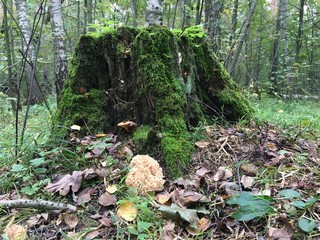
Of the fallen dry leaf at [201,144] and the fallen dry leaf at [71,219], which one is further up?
the fallen dry leaf at [201,144]

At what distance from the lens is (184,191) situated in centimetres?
208

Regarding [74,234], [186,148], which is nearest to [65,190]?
[74,234]

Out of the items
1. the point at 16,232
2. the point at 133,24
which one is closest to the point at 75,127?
the point at 16,232

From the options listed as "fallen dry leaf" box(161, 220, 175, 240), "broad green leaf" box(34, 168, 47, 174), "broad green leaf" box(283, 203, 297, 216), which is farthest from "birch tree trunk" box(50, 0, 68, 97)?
"broad green leaf" box(283, 203, 297, 216)

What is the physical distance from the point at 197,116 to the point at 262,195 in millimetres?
1415

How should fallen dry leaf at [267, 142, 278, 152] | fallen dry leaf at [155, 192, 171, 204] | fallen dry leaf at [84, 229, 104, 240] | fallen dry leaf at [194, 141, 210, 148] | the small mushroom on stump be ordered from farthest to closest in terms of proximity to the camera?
the small mushroom on stump
fallen dry leaf at [194, 141, 210, 148]
fallen dry leaf at [267, 142, 278, 152]
fallen dry leaf at [155, 192, 171, 204]
fallen dry leaf at [84, 229, 104, 240]

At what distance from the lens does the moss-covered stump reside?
2855 mm

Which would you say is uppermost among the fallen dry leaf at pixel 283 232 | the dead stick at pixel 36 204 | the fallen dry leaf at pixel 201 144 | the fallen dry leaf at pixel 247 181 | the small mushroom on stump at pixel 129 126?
the small mushroom on stump at pixel 129 126

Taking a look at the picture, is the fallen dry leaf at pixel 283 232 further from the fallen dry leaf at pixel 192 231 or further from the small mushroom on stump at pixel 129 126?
the small mushroom on stump at pixel 129 126

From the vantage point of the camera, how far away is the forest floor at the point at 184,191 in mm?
1758

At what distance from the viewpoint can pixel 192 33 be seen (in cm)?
348

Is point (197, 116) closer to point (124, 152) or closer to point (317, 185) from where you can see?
point (124, 152)

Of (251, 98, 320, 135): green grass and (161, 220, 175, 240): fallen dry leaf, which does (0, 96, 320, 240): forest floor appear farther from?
(251, 98, 320, 135): green grass

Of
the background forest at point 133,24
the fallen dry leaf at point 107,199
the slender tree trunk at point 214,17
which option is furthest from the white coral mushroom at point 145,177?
the slender tree trunk at point 214,17
